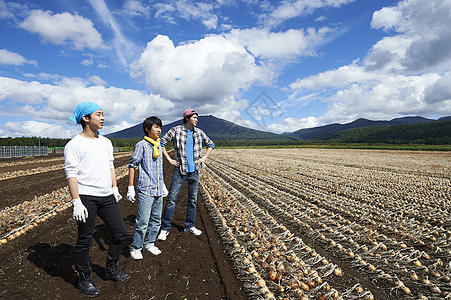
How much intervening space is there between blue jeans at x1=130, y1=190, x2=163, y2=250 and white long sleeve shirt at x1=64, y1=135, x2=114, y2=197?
0.70 m

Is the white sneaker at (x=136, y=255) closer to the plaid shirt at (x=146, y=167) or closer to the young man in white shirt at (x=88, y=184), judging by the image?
the young man in white shirt at (x=88, y=184)

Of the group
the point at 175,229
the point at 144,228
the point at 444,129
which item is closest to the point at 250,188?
the point at 175,229

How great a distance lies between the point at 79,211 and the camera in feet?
8.69

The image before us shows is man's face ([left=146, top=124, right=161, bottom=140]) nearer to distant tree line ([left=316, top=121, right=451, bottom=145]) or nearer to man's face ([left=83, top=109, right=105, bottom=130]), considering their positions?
man's face ([left=83, top=109, right=105, bottom=130])

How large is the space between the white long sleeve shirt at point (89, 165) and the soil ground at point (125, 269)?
4.73ft

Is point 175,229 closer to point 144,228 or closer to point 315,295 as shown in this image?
point 144,228

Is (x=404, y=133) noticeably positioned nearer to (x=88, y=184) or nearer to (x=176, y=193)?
(x=176, y=193)

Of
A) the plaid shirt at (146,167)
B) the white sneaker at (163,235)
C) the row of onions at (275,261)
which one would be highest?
the plaid shirt at (146,167)

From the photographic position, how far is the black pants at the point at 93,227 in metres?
2.78

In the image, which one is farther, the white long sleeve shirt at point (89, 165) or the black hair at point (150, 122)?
the black hair at point (150, 122)

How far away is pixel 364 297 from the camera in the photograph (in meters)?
3.09

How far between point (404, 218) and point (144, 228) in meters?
6.90

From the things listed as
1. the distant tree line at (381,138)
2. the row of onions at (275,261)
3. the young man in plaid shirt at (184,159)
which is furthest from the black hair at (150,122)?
the distant tree line at (381,138)

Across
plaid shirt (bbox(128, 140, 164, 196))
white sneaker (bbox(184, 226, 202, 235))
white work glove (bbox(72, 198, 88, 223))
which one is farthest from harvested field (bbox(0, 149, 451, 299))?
plaid shirt (bbox(128, 140, 164, 196))
